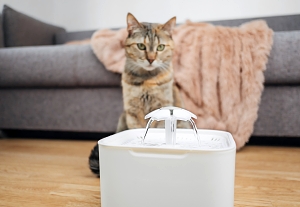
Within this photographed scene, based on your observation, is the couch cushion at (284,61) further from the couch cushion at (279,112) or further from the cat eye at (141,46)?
the cat eye at (141,46)

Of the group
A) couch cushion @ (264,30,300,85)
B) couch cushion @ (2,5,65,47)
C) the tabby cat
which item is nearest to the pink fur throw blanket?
couch cushion @ (264,30,300,85)

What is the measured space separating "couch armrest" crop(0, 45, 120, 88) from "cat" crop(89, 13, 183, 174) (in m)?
0.28

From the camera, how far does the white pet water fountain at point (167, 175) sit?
1.42 feet

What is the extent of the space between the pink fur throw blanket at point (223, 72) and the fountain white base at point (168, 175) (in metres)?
0.80

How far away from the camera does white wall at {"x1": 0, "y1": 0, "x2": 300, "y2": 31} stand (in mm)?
2076

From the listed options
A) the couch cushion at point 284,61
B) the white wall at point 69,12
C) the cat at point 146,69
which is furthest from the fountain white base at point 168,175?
the white wall at point 69,12

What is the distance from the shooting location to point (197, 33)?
1.32 metres

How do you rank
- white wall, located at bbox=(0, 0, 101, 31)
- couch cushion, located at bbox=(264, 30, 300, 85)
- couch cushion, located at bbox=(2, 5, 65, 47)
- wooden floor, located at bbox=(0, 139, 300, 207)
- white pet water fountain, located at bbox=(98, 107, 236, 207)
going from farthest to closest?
white wall, located at bbox=(0, 0, 101, 31), couch cushion, located at bbox=(2, 5, 65, 47), couch cushion, located at bbox=(264, 30, 300, 85), wooden floor, located at bbox=(0, 139, 300, 207), white pet water fountain, located at bbox=(98, 107, 236, 207)

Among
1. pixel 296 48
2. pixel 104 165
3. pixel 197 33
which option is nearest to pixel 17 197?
pixel 104 165

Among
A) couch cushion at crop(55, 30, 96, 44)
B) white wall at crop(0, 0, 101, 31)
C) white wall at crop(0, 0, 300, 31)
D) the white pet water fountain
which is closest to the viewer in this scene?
the white pet water fountain

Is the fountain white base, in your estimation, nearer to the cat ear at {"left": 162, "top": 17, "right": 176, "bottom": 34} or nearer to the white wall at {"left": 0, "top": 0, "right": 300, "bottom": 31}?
the cat ear at {"left": 162, "top": 17, "right": 176, "bottom": 34}

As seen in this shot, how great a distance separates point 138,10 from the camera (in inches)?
90.3

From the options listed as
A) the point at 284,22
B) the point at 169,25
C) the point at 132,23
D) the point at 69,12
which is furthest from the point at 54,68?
the point at 284,22

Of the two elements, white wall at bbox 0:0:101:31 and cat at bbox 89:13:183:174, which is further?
white wall at bbox 0:0:101:31
